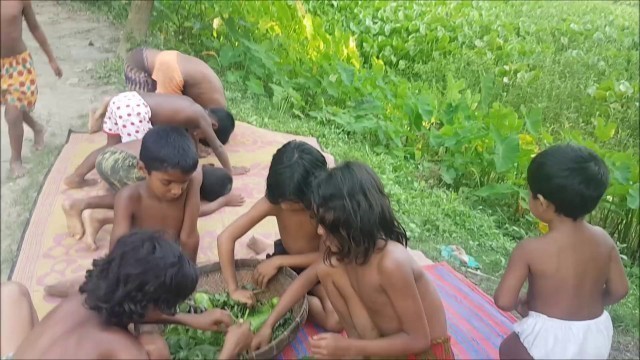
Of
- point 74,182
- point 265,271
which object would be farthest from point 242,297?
point 74,182

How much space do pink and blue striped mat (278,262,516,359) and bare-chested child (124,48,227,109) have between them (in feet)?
6.56

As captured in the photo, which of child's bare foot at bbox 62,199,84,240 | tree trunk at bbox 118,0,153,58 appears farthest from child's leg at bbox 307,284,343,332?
tree trunk at bbox 118,0,153,58

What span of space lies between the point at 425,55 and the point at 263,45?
1.99 m

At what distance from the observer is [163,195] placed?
9.07 ft

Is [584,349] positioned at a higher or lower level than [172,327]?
higher

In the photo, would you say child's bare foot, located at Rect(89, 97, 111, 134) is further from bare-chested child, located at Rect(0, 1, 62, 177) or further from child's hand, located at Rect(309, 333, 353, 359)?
child's hand, located at Rect(309, 333, 353, 359)

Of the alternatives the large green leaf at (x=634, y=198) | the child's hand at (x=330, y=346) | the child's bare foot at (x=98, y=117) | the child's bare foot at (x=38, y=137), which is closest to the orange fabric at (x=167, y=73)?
the child's bare foot at (x=98, y=117)

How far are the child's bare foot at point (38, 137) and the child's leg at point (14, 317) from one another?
5.72ft

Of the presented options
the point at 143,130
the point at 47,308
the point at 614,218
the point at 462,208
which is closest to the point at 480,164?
the point at 462,208

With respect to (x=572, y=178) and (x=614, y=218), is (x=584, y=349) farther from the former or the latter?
(x=614, y=218)

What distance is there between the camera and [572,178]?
85.9 inches

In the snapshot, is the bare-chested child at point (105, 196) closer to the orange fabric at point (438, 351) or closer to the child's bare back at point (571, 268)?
the orange fabric at point (438, 351)

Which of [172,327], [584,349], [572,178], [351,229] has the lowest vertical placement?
[172,327]

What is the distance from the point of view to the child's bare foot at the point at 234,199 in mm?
3674
